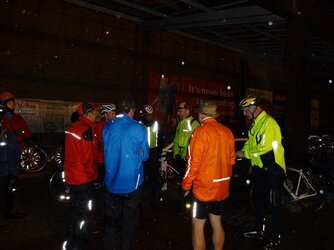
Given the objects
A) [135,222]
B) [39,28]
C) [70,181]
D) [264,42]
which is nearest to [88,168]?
[70,181]

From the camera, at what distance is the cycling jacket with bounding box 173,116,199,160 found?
22.9ft

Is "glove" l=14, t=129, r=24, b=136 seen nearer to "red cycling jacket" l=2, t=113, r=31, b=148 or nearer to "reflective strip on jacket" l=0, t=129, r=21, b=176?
"red cycling jacket" l=2, t=113, r=31, b=148

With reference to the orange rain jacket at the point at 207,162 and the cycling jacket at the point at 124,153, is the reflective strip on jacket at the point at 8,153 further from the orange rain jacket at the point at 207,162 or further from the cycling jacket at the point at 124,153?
the orange rain jacket at the point at 207,162

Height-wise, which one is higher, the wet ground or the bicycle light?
the bicycle light

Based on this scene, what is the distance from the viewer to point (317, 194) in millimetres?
7391

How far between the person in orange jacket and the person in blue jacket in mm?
662

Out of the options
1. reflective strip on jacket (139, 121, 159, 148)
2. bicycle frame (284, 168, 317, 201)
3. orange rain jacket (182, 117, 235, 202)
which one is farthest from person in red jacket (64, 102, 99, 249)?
bicycle frame (284, 168, 317, 201)

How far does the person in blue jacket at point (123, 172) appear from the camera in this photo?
13.8 feet

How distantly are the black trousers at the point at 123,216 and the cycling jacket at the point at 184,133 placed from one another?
2.89m

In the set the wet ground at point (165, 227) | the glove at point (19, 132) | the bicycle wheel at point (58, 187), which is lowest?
the wet ground at point (165, 227)

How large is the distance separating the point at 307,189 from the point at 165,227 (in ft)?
11.2

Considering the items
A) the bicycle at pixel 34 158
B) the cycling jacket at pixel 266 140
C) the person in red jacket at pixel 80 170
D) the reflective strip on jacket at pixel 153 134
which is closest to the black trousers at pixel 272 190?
the cycling jacket at pixel 266 140

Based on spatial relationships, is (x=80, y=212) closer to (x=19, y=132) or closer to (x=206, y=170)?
(x=206, y=170)

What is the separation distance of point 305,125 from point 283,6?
3.50m
